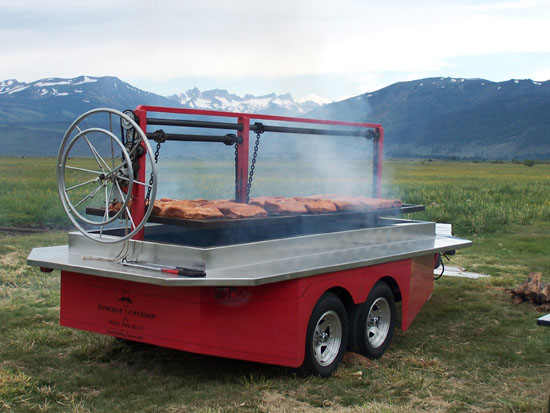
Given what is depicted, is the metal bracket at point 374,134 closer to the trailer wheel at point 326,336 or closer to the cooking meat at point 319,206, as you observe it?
the cooking meat at point 319,206

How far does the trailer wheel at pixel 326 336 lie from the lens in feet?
16.4

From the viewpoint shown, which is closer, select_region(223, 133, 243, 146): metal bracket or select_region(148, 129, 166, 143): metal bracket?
select_region(148, 129, 166, 143): metal bracket

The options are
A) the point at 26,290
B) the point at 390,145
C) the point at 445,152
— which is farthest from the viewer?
the point at 390,145

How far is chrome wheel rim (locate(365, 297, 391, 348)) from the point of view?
19.5ft

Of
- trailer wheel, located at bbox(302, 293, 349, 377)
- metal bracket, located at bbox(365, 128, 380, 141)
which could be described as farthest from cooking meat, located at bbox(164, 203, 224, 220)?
metal bracket, located at bbox(365, 128, 380, 141)

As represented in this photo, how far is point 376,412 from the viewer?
420 cm

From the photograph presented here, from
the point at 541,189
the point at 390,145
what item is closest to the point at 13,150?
the point at 390,145

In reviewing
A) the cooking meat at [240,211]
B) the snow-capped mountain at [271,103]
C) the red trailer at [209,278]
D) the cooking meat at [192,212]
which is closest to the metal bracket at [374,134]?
the snow-capped mountain at [271,103]

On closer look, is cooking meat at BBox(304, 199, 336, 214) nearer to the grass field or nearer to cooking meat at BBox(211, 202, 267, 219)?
cooking meat at BBox(211, 202, 267, 219)

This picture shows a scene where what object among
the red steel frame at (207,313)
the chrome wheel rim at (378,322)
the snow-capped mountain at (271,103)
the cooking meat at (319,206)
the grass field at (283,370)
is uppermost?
the snow-capped mountain at (271,103)

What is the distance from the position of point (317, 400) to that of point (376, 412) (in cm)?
55

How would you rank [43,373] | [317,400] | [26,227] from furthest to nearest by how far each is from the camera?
[26,227] < [43,373] < [317,400]

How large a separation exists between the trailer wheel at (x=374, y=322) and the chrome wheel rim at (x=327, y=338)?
30 cm

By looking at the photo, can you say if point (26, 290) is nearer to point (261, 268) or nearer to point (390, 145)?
point (261, 268)
